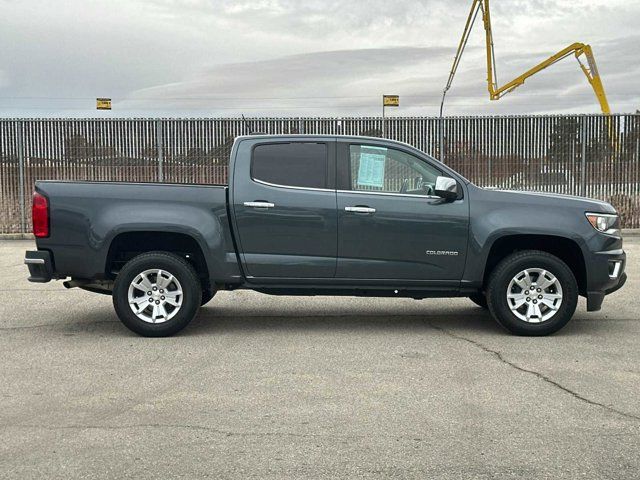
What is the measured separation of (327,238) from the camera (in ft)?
23.6

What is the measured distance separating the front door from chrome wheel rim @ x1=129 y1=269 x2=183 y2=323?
1.52 meters

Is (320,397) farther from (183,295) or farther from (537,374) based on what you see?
(183,295)

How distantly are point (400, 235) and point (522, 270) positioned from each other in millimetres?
1153

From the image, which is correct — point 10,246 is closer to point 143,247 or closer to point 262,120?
point 262,120

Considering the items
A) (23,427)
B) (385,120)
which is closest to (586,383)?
(23,427)

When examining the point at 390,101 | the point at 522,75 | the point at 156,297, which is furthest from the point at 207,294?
the point at 522,75

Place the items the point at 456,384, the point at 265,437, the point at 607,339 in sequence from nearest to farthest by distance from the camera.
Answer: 1. the point at 265,437
2. the point at 456,384
3. the point at 607,339

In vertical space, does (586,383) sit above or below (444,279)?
below

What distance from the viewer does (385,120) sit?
17516 millimetres

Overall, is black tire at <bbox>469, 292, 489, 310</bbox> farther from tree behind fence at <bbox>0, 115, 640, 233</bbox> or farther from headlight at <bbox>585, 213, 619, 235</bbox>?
tree behind fence at <bbox>0, 115, 640, 233</bbox>

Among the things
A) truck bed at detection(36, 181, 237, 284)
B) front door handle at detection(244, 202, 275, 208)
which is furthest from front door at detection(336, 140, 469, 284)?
truck bed at detection(36, 181, 237, 284)

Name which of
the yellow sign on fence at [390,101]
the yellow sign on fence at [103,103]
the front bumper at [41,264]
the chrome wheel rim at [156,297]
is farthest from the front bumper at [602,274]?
the yellow sign on fence at [103,103]

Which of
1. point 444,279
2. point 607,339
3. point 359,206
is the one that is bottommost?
point 607,339

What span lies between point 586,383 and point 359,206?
104 inches
